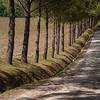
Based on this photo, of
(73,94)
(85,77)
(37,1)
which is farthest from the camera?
(37,1)

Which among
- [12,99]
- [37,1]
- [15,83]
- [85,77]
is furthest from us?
[37,1]

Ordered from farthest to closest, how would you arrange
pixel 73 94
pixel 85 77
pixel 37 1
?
pixel 37 1, pixel 85 77, pixel 73 94

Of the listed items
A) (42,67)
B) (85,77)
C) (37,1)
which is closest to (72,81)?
(85,77)

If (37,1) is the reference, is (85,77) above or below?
below

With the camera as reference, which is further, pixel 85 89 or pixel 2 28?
pixel 2 28

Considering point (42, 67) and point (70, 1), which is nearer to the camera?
point (42, 67)

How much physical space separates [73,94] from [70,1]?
59.6 feet

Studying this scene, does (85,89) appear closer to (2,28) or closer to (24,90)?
(24,90)

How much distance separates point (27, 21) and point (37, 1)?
4.87 m

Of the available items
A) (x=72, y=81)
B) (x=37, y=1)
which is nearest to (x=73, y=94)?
(x=72, y=81)

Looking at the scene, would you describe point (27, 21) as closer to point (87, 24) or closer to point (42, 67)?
point (42, 67)

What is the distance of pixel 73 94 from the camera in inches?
687

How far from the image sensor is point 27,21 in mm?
29000

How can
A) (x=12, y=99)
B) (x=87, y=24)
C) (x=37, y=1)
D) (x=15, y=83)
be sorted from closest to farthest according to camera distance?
(x=12, y=99), (x=15, y=83), (x=37, y=1), (x=87, y=24)
